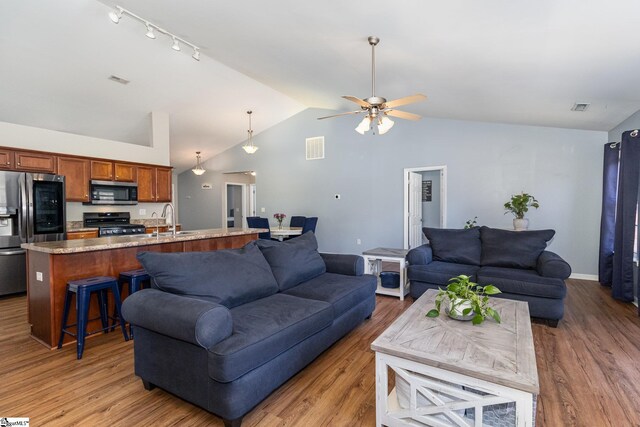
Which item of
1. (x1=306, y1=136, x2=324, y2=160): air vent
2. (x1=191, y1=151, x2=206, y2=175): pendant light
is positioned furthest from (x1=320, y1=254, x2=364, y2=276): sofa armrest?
(x1=191, y1=151, x2=206, y2=175): pendant light

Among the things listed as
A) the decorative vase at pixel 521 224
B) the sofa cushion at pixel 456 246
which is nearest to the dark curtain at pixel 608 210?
the decorative vase at pixel 521 224

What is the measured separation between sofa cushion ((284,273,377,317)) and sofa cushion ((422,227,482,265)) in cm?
140

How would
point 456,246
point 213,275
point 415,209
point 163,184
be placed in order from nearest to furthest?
point 213,275
point 456,246
point 163,184
point 415,209

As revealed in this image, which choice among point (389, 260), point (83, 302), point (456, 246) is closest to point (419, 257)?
point (389, 260)

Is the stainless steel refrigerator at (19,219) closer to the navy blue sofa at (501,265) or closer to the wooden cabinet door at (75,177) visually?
the wooden cabinet door at (75,177)

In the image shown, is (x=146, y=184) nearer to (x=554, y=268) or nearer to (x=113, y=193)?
(x=113, y=193)

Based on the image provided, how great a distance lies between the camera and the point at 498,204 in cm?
562

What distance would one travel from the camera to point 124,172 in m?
5.42

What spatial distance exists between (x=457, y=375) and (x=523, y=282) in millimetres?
2292

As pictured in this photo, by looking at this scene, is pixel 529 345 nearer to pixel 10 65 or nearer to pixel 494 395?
pixel 494 395

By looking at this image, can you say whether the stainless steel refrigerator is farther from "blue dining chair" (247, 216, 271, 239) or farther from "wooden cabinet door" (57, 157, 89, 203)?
"blue dining chair" (247, 216, 271, 239)

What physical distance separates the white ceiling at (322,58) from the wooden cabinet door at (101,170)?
2.89 ft

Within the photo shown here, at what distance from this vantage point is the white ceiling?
7.71 feet

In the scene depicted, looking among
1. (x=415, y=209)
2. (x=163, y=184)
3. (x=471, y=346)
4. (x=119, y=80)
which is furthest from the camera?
(x=415, y=209)
